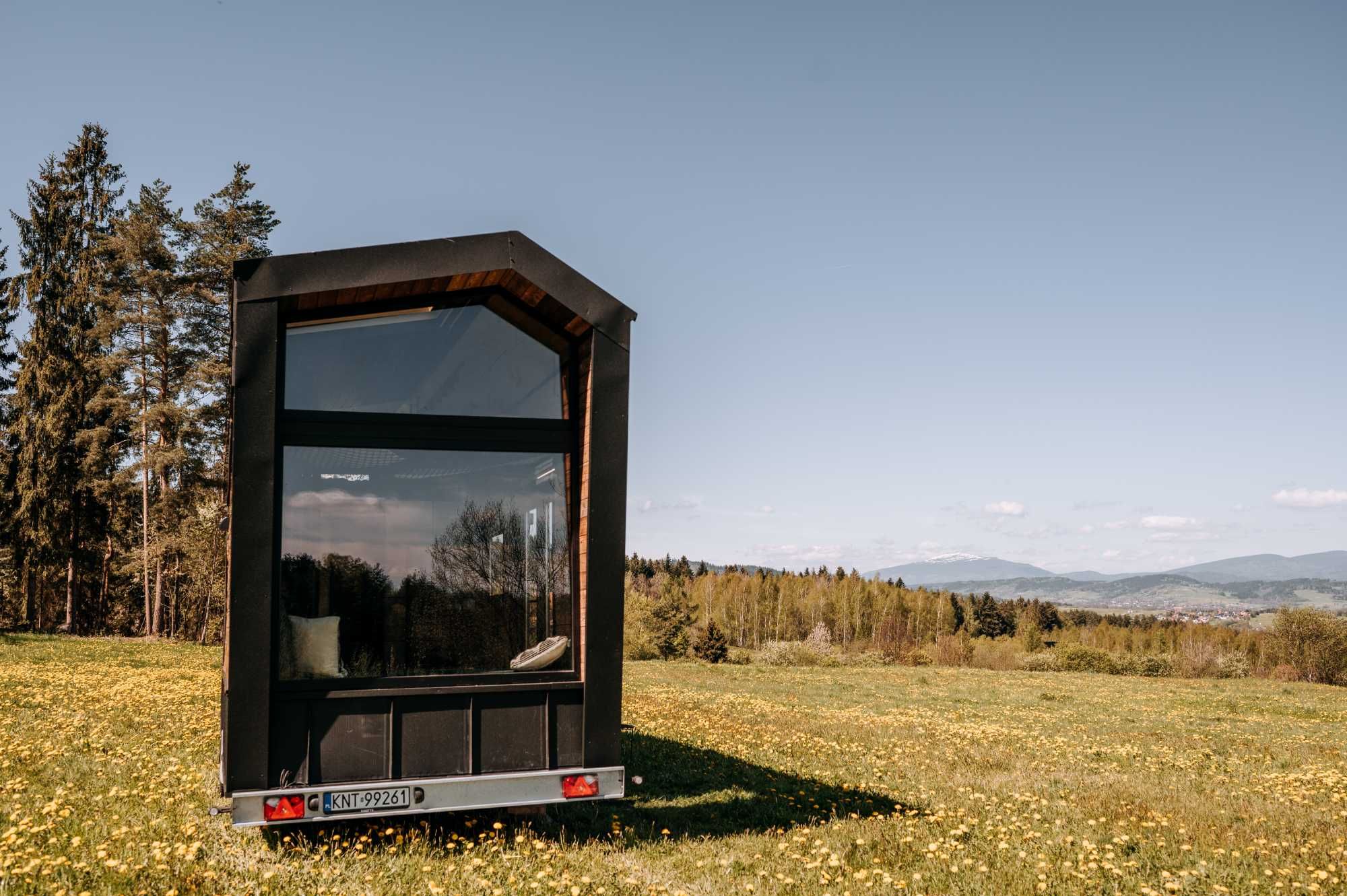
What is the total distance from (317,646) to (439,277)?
2.71 meters

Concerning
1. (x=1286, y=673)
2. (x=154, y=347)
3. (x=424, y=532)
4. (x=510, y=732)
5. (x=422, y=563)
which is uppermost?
(x=154, y=347)

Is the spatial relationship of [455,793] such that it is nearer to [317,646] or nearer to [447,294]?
[317,646]

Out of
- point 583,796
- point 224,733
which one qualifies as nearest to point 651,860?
point 583,796

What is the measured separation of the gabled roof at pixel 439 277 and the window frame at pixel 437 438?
0.37ft

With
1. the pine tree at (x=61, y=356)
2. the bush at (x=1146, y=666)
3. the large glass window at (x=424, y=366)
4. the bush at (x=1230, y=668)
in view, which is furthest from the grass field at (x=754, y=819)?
the bush at (x=1146, y=666)

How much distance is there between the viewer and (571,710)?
6.67 m

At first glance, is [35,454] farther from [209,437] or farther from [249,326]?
[249,326]

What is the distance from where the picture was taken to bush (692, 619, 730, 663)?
4975 cm

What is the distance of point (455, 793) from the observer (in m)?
6.20

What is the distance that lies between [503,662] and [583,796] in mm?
1114

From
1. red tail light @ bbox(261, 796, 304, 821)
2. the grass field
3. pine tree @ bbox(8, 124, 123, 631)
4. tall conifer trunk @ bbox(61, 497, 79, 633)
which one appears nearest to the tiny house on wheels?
red tail light @ bbox(261, 796, 304, 821)

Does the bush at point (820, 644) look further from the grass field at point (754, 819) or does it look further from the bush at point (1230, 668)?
the grass field at point (754, 819)

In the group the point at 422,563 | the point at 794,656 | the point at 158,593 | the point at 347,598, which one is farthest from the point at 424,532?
the point at 794,656

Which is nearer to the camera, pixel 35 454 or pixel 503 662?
pixel 503 662
